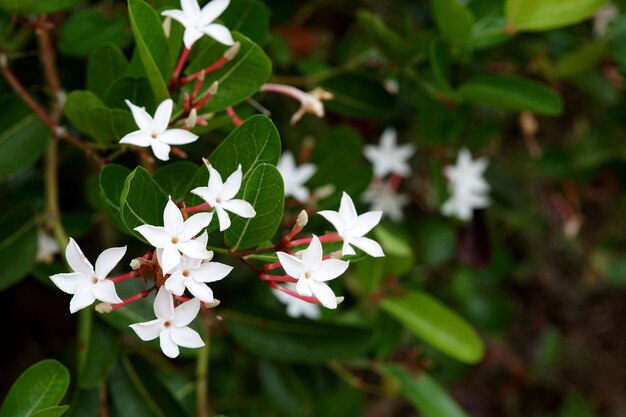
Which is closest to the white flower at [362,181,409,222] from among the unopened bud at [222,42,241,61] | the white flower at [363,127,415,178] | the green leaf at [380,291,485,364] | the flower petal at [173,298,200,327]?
the white flower at [363,127,415,178]

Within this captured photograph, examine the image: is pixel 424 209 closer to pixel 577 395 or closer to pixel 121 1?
pixel 121 1

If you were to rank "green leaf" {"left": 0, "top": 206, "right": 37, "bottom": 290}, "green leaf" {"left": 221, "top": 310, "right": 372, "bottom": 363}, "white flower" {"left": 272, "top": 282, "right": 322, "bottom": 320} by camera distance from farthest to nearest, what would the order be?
"white flower" {"left": 272, "top": 282, "right": 322, "bottom": 320}, "green leaf" {"left": 221, "top": 310, "right": 372, "bottom": 363}, "green leaf" {"left": 0, "top": 206, "right": 37, "bottom": 290}

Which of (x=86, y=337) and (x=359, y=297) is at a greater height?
(x=86, y=337)

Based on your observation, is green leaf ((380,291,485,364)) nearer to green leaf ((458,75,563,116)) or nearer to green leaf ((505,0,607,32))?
green leaf ((458,75,563,116))

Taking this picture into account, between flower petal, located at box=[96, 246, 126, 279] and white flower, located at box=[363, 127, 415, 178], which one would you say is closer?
flower petal, located at box=[96, 246, 126, 279]

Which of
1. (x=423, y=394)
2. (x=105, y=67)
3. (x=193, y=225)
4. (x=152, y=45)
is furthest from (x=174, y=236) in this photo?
(x=423, y=394)

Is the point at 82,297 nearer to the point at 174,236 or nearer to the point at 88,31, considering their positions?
the point at 174,236

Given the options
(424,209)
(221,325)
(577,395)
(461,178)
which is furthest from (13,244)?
(577,395)
